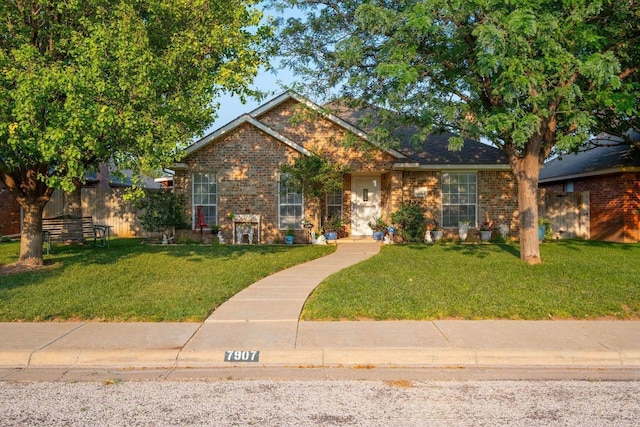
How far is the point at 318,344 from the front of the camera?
5.95 m

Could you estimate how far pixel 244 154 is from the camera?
1692cm

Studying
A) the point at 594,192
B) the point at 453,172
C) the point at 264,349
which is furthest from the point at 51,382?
the point at 594,192

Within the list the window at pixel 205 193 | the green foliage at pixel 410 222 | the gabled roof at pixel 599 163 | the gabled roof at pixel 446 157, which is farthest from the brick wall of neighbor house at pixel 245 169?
the gabled roof at pixel 599 163

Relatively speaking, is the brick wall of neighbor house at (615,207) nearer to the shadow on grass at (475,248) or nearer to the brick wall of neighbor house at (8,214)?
the shadow on grass at (475,248)

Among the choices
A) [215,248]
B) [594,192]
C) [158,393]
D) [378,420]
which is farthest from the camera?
[594,192]

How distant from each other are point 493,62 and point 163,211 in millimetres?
11384

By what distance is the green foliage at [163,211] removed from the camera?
16078mm

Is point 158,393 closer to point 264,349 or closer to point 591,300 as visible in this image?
point 264,349

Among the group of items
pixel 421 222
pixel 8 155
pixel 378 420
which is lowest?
pixel 378 420

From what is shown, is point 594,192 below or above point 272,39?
below

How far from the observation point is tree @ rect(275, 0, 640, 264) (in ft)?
28.9

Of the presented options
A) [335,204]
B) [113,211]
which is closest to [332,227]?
[335,204]

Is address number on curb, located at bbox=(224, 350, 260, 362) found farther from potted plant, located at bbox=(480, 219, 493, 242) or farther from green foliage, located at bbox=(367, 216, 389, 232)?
potted plant, located at bbox=(480, 219, 493, 242)

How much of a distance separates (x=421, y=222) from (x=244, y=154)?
6.39m
